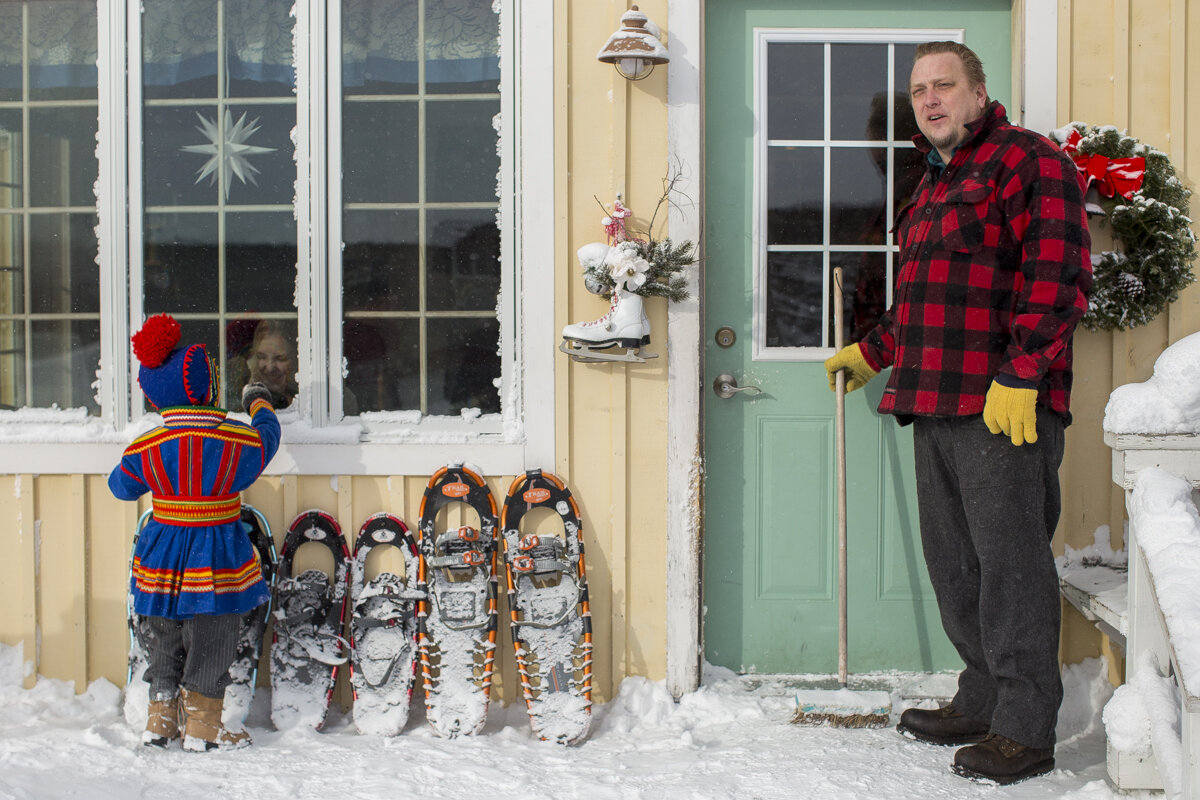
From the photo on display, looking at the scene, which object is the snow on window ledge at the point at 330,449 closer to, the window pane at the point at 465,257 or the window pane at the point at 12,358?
the window pane at the point at 12,358

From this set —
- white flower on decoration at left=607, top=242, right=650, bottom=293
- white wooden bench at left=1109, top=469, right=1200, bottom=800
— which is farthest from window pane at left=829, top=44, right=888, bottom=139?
white wooden bench at left=1109, top=469, right=1200, bottom=800

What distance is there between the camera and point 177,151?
362 centimetres

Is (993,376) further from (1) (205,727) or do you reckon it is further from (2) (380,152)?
(1) (205,727)

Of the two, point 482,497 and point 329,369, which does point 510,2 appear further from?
point 482,497

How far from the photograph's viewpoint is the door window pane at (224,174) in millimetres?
3596

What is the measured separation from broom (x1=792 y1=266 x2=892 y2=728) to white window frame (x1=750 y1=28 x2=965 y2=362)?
Result: 0.16m

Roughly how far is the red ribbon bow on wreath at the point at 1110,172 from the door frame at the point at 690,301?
21cm

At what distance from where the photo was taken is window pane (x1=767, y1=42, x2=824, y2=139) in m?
3.60

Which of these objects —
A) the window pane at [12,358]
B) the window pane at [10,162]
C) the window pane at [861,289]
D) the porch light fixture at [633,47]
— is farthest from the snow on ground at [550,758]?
the porch light fixture at [633,47]

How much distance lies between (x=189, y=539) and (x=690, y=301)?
179 centimetres

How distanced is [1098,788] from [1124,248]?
1743 mm

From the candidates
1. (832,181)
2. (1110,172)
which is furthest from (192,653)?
(1110,172)

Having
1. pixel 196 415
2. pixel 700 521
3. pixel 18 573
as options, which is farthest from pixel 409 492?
pixel 18 573

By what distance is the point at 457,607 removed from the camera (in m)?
3.40
